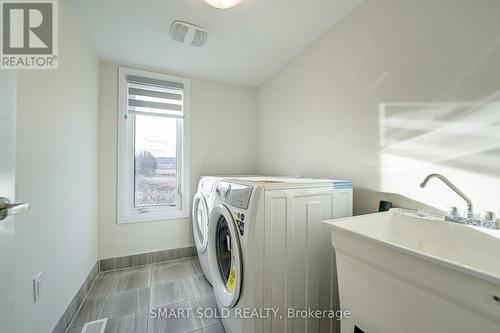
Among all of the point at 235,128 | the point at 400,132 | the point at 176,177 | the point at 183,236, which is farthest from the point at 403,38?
the point at 183,236

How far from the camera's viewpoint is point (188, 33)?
1.71 metres

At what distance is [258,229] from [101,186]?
2066 millimetres

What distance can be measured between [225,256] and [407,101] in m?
1.58

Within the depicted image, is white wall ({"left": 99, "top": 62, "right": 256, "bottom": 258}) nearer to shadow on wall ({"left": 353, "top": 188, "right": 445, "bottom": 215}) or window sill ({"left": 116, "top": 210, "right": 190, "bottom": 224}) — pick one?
window sill ({"left": 116, "top": 210, "right": 190, "bottom": 224})

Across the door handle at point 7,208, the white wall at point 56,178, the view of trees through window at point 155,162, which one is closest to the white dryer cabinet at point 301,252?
the door handle at point 7,208

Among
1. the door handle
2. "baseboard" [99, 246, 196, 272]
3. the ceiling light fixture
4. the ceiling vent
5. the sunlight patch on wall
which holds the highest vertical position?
the ceiling vent

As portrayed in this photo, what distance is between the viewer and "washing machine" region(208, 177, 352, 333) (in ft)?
3.43

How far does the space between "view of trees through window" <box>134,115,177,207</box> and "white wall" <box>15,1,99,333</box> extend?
498 mm

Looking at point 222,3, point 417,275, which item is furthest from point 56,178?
point 417,275

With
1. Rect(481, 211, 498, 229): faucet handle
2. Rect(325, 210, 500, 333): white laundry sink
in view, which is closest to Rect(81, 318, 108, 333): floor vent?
Rect(325, 210, 500, 333): white laundry sink

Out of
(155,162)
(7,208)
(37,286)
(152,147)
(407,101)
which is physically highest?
(407,101)

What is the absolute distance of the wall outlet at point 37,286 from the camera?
3.48ft

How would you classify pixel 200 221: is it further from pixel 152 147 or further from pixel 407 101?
pixel 407 101

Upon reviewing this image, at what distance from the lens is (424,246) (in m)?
1.01
